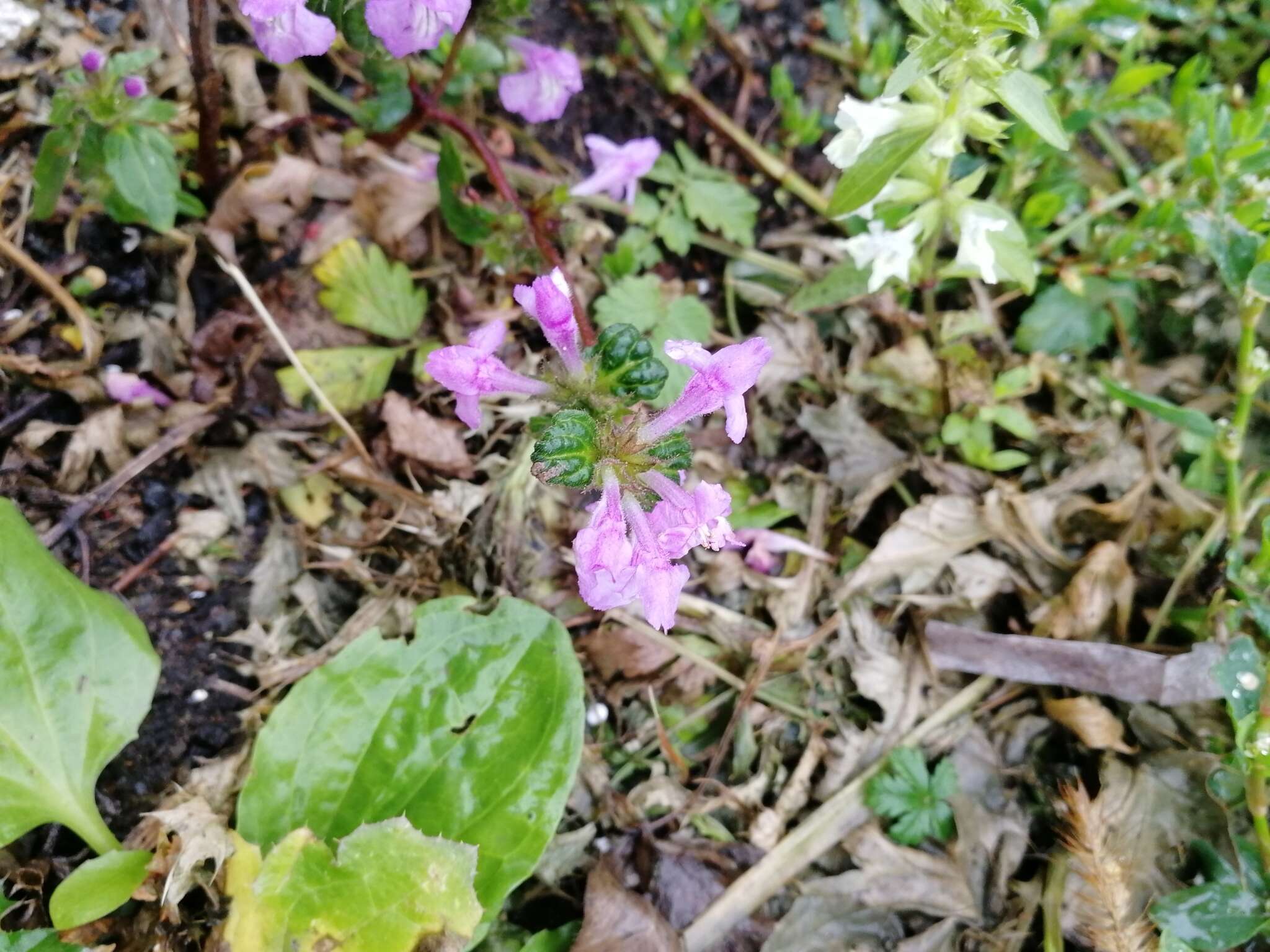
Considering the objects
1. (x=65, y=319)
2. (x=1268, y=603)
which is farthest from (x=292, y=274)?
(x=1268, y=603)

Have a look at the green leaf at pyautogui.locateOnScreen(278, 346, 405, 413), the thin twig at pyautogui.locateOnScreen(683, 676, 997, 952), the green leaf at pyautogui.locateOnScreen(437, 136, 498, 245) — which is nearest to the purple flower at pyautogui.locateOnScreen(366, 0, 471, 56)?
the green leaf at pyautogui.locateOnScreen(437, 136, 498, 245)

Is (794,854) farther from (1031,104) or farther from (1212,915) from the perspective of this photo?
(1031,104)

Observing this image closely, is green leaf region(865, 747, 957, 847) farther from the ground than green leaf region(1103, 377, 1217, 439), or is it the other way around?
green leaf region(1103, 377, 1217, 439)

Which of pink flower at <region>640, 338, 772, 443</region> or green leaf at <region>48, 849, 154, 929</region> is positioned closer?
pink flower at <region>640, 338, 772, 443</region>

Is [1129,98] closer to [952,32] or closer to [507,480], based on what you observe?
[952,32]

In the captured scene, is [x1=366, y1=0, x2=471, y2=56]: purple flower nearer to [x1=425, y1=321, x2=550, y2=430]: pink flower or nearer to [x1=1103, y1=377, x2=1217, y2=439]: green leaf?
[x1=425, y1=321, x2=550, y2=430]: pink flower

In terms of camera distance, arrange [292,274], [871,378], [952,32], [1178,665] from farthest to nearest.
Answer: [871,378]
[292,274]
[1178,665]
[952,32]

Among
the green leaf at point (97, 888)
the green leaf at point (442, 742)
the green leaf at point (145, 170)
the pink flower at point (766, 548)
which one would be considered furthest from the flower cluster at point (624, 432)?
the green leaf at point (97, 888)
